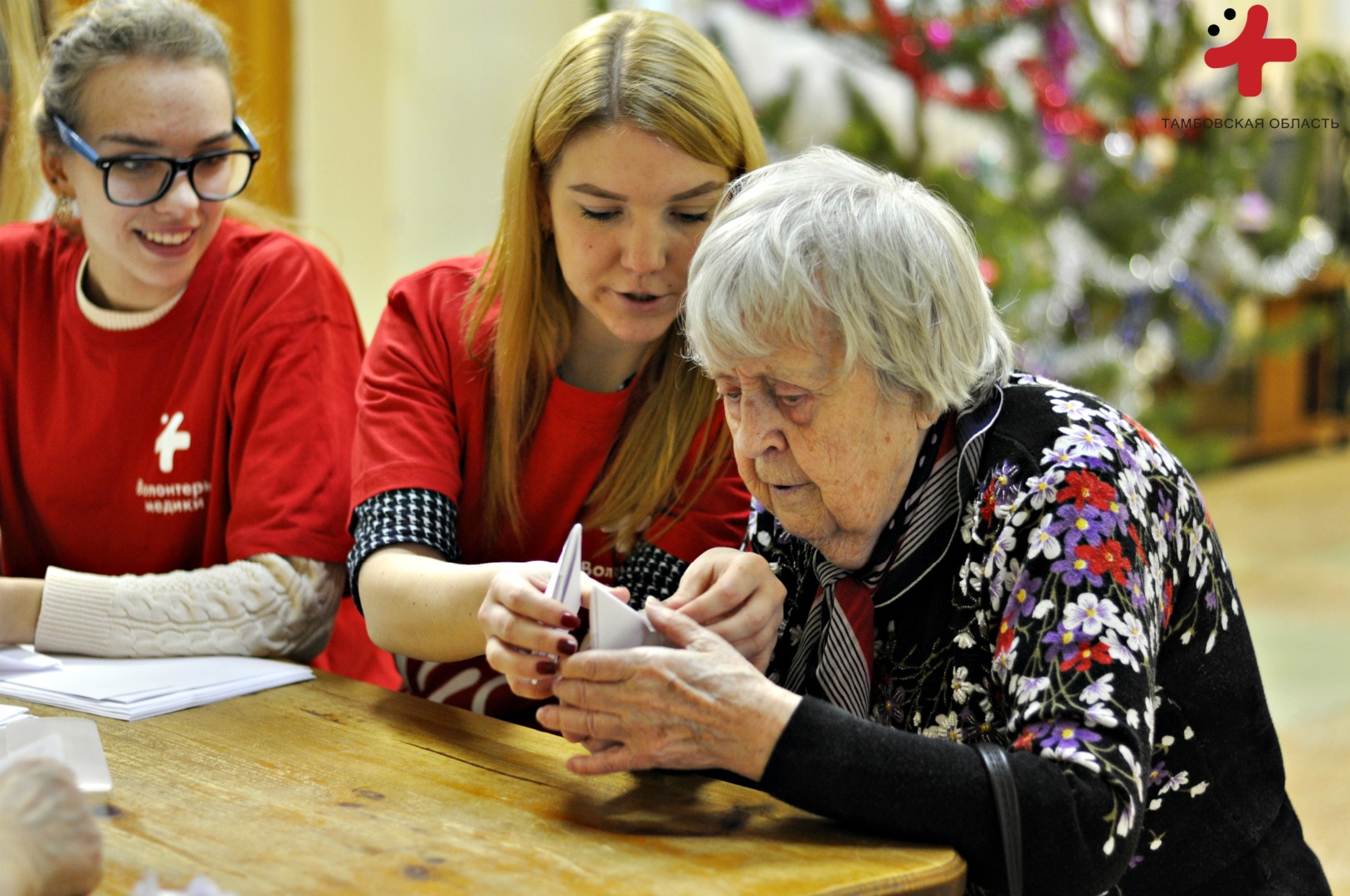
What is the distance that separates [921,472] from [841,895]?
55 cm

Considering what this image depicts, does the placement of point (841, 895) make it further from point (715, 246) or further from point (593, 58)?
point (593, 58)

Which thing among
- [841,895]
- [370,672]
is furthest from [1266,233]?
[841,895]

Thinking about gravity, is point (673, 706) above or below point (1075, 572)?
below

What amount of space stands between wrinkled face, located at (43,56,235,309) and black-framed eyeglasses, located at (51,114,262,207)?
0.04ft

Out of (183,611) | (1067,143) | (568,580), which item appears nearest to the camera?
(568,580)

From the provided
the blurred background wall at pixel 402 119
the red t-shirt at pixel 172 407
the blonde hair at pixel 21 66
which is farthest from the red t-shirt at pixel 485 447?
the blurred background wall at pixel 402 119

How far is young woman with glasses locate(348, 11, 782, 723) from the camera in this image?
1.80 metres

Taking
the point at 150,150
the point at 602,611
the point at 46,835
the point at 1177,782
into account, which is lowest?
the point at 1177,782

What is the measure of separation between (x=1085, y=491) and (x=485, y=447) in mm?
917

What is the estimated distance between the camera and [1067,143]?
5.93 meters

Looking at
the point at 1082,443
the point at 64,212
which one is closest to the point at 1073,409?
the point at 1082,443

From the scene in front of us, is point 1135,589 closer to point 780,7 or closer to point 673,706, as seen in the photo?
point 673,706

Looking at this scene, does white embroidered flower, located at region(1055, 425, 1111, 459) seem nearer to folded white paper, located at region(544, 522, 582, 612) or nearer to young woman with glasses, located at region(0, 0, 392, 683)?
folded white paper, located at region(544, 522, 582, 612)

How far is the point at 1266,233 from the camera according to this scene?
7094 mm
